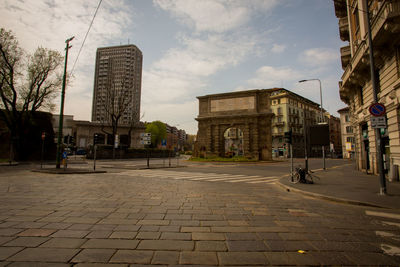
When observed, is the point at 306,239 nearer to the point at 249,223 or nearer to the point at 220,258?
the point at 249,223

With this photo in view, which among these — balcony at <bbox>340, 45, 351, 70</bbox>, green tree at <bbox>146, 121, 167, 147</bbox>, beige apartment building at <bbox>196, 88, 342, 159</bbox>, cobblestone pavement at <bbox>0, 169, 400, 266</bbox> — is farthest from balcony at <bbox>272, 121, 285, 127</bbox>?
cobblestone pavement at <bbox>0, 169, 400, 266</bbox>

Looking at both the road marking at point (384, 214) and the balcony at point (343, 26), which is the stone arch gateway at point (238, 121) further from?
the road marking at point (384, 214)

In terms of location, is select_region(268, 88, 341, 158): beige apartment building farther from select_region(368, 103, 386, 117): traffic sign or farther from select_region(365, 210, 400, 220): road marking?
select_region(365, 210, 400, 220): road marking

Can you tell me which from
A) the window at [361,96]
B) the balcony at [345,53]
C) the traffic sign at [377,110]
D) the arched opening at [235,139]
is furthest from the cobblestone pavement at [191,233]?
the arched opening at [235,139]

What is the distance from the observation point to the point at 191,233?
3.55 m

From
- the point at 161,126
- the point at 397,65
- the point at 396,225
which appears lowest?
the point at 396,225

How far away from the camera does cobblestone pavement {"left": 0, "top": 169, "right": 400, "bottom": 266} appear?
2645mm

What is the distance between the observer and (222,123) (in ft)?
125

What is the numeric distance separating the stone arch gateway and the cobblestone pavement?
1208 inches

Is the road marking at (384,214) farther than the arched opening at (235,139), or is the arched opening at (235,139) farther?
the arched opening at (235,139)

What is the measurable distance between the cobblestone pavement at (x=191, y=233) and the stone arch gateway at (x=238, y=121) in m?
30.7

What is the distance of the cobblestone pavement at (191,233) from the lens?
264 cm

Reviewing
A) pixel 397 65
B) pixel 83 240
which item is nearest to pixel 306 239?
pixel 83 240

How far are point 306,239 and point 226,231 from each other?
4.32ft
